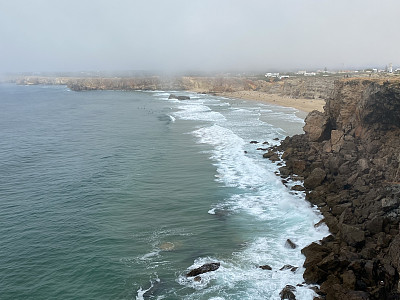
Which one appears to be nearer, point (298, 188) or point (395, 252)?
point (395, 252)

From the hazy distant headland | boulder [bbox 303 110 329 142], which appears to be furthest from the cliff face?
boulder [bbox 303 110 329 142]

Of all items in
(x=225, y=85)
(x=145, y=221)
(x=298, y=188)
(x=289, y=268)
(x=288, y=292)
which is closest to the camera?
(x=288, y=292)

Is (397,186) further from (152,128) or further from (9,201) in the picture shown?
(152,128)

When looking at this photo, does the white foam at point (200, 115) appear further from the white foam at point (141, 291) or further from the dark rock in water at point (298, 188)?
the white foam at point (141, 291)

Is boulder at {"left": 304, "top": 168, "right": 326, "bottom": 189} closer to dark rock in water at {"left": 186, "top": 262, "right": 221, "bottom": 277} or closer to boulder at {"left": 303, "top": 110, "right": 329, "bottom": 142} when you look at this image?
boulder at {"left": 303, "top": 110, "right": 329, "bottom": 142}

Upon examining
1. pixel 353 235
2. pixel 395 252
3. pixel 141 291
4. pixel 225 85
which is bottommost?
pixel 141 291

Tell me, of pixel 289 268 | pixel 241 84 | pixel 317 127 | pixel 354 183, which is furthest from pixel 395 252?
pixel 241 84

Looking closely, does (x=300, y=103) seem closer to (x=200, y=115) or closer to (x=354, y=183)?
(x=200, y=115)

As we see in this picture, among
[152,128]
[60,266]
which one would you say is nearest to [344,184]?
[60,266]
